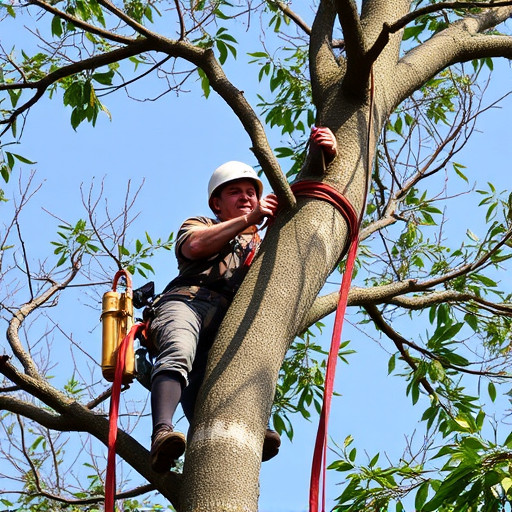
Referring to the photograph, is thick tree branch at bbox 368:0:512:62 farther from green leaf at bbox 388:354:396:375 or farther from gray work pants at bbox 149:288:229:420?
green leaf at bbox 388:354:396:375

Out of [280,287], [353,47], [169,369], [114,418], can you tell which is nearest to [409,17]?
[353,47]

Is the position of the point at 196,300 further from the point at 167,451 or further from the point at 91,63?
the point at 91,63

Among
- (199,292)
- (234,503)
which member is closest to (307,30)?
(199,292)

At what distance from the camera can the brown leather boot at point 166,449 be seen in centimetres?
230

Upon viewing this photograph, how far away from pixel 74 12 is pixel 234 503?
9.31 feet

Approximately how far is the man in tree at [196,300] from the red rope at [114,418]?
91 millimetres

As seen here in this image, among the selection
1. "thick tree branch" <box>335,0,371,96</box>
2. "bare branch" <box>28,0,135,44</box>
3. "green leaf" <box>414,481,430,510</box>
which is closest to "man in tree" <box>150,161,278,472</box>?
"thick tree branch" <box>335,0,371,96</box>

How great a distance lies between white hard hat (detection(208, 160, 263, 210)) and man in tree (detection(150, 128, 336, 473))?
0.20m

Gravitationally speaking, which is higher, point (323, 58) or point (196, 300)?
point (323, 58)

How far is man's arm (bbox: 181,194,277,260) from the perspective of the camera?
8.87ft

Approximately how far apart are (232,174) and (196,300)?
0.63m

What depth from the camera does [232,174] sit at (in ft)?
10.8

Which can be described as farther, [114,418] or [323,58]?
[323,58]

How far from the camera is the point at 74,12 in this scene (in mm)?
4168
